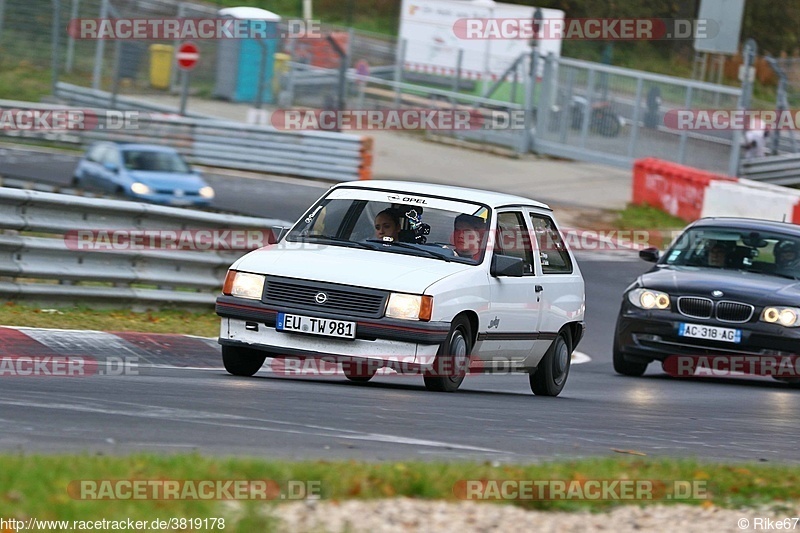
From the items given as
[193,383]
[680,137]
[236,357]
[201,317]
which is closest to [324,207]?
[236,357]

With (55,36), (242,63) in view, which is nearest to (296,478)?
(55,36)

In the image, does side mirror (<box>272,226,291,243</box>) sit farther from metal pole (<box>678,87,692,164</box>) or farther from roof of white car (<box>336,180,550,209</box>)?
metal pole (<box>678,87,692,164</box>)

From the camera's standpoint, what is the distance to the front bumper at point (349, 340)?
367 inches

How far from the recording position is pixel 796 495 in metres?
6.29

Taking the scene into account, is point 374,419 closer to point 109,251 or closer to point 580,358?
point 109,251

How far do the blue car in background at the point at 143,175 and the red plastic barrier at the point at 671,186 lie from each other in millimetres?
9127

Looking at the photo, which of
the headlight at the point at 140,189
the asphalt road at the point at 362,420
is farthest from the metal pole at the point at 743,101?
the asphalt road at the point at 362,420

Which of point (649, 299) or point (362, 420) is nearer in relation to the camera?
point (362, 420)

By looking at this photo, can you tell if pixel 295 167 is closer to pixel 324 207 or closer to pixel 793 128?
pixel 793 128

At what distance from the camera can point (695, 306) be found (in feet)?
43.3

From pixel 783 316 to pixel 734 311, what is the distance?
44 cm

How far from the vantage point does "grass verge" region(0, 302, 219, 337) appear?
11898 mm

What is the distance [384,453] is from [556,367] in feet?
16.5

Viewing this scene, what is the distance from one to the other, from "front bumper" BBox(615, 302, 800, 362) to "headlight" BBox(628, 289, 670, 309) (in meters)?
0.06
